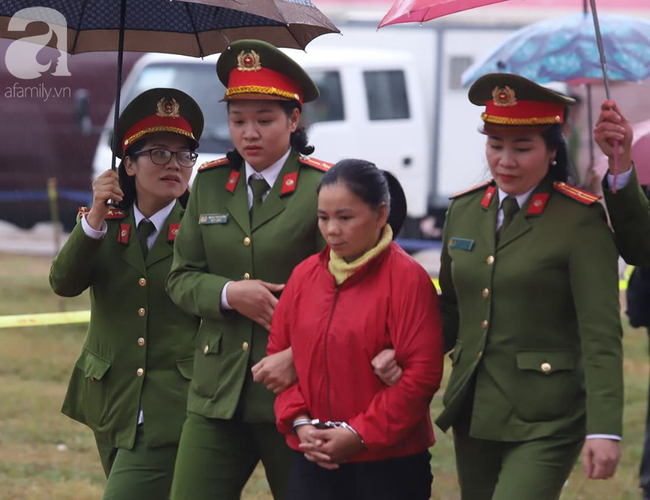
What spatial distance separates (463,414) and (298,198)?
88 cm

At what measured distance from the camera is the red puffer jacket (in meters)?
3.61

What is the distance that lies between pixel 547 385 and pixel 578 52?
3.52 metres

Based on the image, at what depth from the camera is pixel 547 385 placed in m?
3.72

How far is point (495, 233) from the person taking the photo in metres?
3.86

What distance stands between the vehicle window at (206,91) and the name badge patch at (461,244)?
9.18m

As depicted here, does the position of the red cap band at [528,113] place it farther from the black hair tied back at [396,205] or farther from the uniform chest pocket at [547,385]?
the uniform chest pocket at [547,385]

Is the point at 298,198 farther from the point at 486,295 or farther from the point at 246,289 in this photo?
the point at 486,295

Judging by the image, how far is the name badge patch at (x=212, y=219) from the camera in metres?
4.18

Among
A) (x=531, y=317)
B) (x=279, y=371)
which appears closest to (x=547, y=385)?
(x=531, y=317)

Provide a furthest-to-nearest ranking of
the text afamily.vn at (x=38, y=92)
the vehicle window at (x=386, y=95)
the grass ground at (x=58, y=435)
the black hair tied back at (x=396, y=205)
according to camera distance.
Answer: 1. the text afamily.vn at (x=38, y=92)
2. the vehicle window at (x=386, y=95)
3. the grass ground at (x=58, y=435)
4. the black hair tied back at (x=396, y=205)

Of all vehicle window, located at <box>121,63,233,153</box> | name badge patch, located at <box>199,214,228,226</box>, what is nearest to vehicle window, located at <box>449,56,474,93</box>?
vehicle window, located at <box>121,63,233,153</box>

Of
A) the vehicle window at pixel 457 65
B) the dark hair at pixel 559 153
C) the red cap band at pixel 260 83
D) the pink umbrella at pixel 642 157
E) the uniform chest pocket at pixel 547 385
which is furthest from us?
the vehicle window at pixel 457 65

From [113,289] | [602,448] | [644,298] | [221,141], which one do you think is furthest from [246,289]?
[221,141]

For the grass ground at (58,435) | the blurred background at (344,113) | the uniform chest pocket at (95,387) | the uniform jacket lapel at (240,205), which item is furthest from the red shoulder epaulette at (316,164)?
the blurred background at (344,113)
